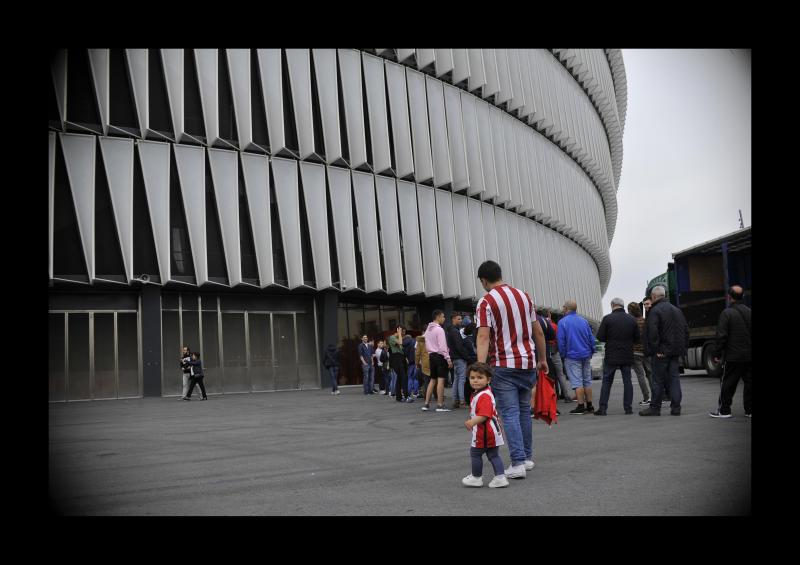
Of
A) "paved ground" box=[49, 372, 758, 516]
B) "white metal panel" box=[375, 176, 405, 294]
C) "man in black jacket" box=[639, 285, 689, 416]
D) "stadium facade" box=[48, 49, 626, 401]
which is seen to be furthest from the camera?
"white metal panel" box=[375, 176, 405, 294]

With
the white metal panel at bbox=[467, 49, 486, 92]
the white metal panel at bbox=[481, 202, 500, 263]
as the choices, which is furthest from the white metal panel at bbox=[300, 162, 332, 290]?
the white metal panel at bbox=[467, 49, 486, 92]

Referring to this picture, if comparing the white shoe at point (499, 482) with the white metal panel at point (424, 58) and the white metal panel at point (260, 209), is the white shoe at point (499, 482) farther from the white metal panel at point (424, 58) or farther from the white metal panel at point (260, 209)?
the white metal panel at point (424, 58)

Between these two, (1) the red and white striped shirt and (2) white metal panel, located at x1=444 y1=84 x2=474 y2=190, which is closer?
(1) the red and white striped shirt

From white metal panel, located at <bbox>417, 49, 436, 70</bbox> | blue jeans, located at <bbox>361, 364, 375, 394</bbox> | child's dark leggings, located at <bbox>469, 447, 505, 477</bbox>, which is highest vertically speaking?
white metal panel, located at <bbox>417, 49, 436, 70</bbox>

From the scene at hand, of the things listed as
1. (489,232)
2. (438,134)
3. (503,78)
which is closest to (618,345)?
(438,134)

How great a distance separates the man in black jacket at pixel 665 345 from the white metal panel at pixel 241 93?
17.6 metres

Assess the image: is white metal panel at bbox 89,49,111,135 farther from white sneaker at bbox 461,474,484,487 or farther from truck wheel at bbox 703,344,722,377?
white sneaker at bbox 461,474,484,487

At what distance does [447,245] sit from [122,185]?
12908 millimetres

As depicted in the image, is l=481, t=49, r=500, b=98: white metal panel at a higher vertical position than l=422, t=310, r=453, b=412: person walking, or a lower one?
higher

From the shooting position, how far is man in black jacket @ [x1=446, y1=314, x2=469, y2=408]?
14086 mm

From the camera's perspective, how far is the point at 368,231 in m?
29.0

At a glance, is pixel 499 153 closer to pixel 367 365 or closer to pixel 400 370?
pixel 367 365

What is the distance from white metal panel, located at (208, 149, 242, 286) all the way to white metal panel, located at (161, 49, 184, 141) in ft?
4.48

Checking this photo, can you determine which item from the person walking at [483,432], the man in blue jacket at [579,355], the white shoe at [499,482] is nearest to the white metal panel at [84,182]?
the man in blue jacket at [579,355]
